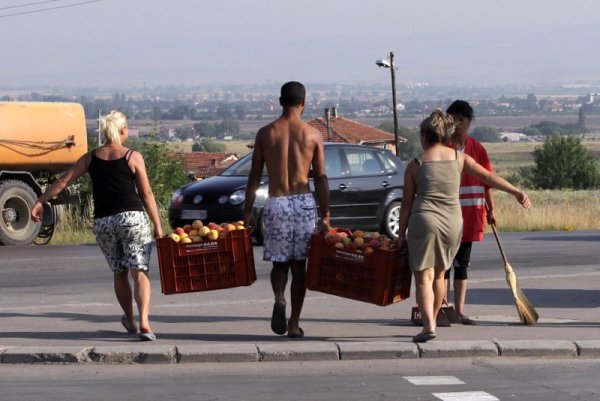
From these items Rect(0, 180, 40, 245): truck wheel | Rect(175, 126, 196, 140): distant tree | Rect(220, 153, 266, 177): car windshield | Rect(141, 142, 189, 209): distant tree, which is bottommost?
Rect(175, 126, 196, 140): distant tree

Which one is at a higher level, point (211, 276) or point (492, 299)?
point (211, 276)

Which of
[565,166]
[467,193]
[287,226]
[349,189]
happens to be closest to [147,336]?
[287,226]

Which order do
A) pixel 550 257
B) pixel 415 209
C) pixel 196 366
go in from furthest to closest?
pixel 550 257 → pixel 415 209 → pixel 196 366

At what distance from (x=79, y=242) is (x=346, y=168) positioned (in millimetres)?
4856

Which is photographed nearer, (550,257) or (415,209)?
(415,209)

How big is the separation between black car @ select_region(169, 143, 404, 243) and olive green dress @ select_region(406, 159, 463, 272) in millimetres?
9801

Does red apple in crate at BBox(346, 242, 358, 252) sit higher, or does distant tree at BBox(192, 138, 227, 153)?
red apple in crate at BBox(346, 242, 358, 252)

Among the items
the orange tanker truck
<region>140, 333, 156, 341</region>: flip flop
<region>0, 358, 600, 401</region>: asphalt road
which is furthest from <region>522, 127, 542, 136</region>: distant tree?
<region>0, 358, 600, 401</region>: asphalt road

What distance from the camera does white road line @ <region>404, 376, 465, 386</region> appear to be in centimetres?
841

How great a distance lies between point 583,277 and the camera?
14852mm

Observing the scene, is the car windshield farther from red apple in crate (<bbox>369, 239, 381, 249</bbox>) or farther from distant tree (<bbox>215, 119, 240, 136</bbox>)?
distant tree (<bbox>215, 119, 240, 136</bbox>)

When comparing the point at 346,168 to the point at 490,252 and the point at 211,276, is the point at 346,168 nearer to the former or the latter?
the point at 490,252

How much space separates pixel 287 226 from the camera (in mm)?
9734

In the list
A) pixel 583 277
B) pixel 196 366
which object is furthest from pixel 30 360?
pixel 583 277
